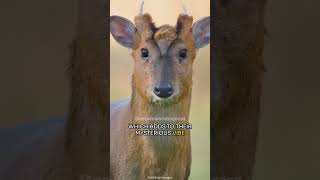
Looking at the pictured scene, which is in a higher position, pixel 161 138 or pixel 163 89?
pixel 163 89

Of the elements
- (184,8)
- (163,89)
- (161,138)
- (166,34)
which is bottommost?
(161,138)

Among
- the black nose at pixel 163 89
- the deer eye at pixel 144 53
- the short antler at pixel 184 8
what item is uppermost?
the short antler at pixel 184 8

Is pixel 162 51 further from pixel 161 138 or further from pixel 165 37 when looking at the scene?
pixel 161 138

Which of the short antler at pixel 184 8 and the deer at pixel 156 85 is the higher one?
the short antler at pixel 184 8

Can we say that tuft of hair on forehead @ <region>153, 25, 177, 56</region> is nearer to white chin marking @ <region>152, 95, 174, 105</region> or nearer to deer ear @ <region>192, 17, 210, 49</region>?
deer ear @ <region>192, 17, 210, 49</region>

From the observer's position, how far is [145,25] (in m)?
→ 3.49

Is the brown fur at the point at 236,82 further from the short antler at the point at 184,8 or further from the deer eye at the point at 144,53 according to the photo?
the deer eye at the point at 144,53

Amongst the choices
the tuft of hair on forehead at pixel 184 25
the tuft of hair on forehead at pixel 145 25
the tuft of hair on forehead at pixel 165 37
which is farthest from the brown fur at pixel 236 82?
the tuft of hair on forehead at pixel 145 25

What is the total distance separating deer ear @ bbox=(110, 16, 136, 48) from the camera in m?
3.49

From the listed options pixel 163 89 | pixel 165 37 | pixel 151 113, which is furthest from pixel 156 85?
pixel 165 37

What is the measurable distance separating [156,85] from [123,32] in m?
0.37

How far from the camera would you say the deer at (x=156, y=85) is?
3475 millimetres

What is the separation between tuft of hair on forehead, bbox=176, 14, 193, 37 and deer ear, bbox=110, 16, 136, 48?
0.88 feet

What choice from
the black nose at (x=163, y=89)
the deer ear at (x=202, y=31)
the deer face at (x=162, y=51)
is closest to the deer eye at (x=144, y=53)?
the deer face at (x=162, y=51)
